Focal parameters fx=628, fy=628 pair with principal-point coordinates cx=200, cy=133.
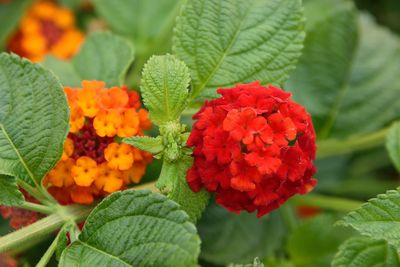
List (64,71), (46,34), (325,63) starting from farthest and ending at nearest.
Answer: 1. (46,34)
2. (325,63)
3. (64,71)

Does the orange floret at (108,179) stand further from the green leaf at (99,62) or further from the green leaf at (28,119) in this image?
the green leaf at (99,62)

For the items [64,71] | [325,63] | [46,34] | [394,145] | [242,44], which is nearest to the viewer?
[242,44]

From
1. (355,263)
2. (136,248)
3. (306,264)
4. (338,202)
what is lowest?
(306,264)

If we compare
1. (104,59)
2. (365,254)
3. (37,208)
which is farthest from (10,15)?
(365,254)

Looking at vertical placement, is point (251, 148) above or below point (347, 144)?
above

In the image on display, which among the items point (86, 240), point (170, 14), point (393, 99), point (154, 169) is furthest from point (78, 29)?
point (86, 240)

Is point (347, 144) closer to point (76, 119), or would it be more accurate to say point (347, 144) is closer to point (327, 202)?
point (327, 202)

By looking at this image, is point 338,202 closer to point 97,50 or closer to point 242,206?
point 242,206
